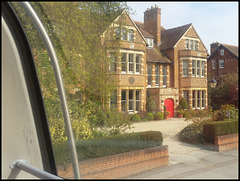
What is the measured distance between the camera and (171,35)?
117 cm

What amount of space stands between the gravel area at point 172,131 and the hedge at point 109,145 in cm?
3

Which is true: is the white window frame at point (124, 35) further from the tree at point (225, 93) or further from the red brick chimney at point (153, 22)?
the tree at point (225, 93)

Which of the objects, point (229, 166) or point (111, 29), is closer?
point (229, 166)

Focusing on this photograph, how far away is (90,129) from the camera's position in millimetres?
1485

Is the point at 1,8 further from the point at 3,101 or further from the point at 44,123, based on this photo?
the point at 44,123

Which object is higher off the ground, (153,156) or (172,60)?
(172,60)

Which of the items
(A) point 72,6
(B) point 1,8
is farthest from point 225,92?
(B) point 1,8

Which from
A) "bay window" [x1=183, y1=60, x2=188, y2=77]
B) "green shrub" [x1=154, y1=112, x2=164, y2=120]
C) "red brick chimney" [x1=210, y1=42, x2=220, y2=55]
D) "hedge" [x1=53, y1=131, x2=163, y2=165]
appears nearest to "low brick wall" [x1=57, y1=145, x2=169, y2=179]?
"hedge" [x1=53, y1=131, x2=163, y2=165]

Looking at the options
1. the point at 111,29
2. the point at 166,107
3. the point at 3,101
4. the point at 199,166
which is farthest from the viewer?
the point at 3,101

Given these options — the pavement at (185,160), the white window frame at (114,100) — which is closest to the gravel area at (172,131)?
the pavement at (185,160)

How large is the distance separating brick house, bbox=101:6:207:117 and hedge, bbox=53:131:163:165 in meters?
0.13

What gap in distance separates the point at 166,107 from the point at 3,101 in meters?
1.09

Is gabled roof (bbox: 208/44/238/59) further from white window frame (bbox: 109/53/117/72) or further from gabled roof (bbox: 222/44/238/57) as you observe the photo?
white window frame (bbox: 109/53/117/72)

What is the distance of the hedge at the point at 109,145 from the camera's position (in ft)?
3.97
